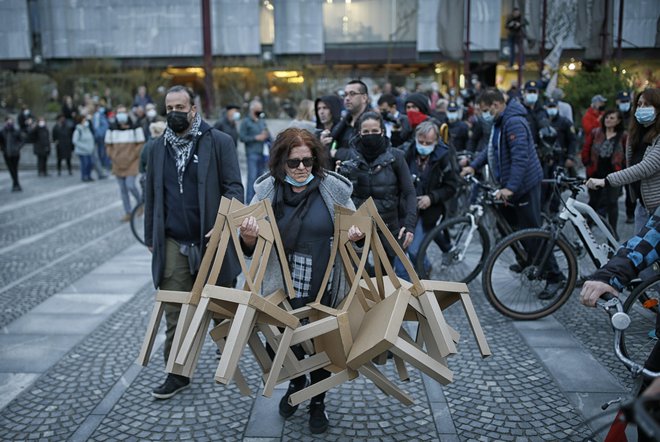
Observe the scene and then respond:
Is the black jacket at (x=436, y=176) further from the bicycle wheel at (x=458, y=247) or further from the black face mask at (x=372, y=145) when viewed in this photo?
the black face mask at (x=372, y=145)

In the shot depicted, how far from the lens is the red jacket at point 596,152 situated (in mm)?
7859

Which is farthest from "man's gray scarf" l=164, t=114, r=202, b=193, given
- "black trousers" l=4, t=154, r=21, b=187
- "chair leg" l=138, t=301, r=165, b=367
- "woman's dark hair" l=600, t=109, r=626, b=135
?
"black trousers" l=4, t=154, r=21, b=187

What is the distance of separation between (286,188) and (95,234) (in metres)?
6.80

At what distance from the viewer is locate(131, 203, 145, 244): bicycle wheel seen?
350 inches

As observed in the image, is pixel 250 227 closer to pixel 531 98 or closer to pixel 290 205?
pixel 290 205

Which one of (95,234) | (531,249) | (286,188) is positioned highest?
(286,188)

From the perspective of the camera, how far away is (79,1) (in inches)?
1215

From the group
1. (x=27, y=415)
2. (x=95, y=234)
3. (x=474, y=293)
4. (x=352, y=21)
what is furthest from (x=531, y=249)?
(x=352, y=21)

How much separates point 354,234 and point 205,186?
127 cm

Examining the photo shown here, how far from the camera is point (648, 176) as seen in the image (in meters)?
4.77

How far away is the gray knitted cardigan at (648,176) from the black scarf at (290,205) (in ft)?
8.55

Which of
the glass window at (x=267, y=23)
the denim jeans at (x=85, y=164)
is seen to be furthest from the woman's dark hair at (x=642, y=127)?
the glass window at (x=267, y=23)

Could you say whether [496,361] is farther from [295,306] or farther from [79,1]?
[79,1]

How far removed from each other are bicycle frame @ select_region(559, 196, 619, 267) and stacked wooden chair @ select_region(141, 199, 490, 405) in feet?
8.17
